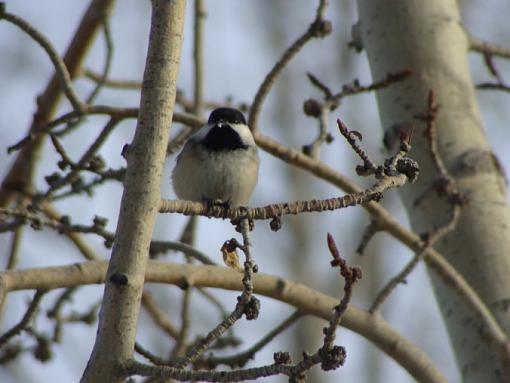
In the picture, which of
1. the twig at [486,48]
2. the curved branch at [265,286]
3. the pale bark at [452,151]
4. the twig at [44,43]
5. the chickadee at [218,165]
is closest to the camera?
the curved branch at [265,286]

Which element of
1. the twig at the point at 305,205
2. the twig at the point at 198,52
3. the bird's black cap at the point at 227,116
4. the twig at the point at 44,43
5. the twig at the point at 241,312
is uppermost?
the twig at the point at 198,52

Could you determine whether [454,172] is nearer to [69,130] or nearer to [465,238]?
[465,238]

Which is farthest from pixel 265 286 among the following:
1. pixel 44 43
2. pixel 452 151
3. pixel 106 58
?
pixel 106 58

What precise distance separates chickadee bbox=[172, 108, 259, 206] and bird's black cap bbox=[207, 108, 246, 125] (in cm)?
1

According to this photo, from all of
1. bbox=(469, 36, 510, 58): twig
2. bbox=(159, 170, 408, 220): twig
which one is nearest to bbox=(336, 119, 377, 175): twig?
bbox=(159, 170, 408, 220): twig

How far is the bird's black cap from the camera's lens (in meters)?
3.94

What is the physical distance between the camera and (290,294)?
3092 millimetres

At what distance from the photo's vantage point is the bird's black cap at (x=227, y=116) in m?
3.94

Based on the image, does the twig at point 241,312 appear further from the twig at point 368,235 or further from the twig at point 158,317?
the twig at point 158,317

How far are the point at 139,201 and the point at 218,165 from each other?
5.84 ft

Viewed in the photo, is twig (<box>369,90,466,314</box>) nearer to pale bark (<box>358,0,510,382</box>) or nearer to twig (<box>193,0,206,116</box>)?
pale bark (<box>358,0,510,382</box>)

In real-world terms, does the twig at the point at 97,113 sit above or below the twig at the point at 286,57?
below

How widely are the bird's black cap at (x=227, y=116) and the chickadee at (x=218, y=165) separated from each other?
14 millimetres

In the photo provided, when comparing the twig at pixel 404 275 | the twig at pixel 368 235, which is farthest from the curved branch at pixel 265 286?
the twig at pixel 368 235
